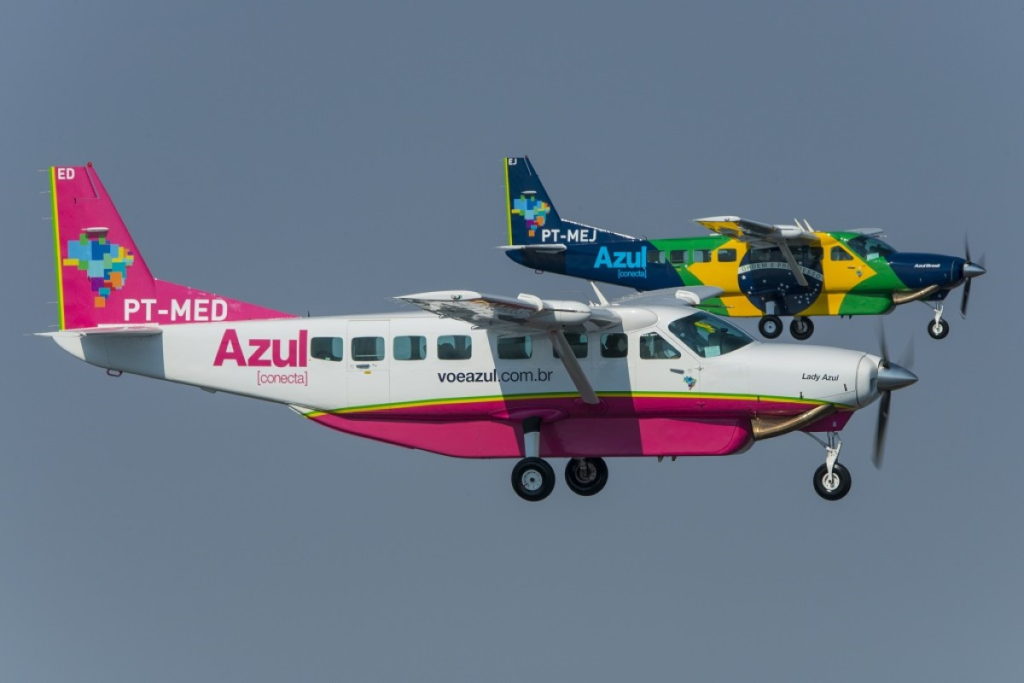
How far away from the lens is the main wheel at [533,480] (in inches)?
1345

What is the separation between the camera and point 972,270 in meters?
48.6

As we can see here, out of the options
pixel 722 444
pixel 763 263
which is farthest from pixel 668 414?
pixel 763 263

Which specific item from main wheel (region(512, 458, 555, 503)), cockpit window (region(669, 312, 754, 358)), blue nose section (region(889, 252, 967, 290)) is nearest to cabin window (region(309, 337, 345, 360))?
main wheel (region(512, 458, 555, 503))

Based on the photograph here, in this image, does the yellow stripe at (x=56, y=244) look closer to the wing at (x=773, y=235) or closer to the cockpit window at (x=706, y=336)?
the cockpit window at (x=706, y=336)

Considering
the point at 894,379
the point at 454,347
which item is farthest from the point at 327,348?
the point at 894,379

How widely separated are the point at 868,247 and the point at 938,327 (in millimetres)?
2559

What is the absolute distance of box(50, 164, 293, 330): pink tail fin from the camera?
35812 mm

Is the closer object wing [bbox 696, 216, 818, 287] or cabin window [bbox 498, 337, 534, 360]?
cabin window [bbox 498, 337, 534, 360]

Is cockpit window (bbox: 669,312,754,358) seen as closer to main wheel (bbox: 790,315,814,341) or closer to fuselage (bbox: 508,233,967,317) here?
fuselage (bbox: 508,233,967,317)

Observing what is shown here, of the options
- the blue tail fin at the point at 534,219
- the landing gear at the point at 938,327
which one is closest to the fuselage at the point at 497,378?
the landing gear at the point at 938,327

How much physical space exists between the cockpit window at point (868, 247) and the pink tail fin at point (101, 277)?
58.8ft

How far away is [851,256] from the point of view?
48.7m

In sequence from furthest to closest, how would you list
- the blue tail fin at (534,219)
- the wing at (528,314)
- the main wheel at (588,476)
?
the blue tail fin at (534,219) < the main wheel at (588,476) < the wing at (528,314)

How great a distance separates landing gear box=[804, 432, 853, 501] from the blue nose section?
600 inches
